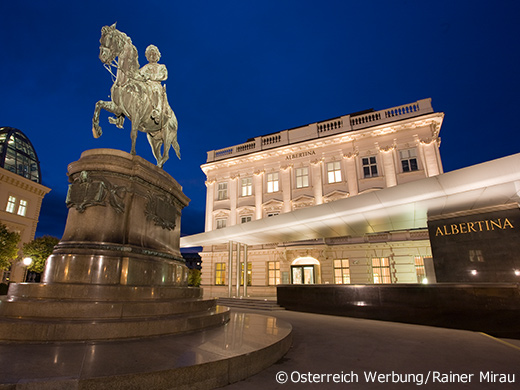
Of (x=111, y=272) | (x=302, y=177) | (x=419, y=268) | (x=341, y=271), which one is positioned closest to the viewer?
(x=111, y=272)

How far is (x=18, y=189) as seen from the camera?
104 ft

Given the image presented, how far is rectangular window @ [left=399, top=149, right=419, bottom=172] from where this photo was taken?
832 inches

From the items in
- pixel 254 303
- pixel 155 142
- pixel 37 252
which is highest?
pixel 155 142

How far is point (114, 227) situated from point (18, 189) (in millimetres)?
36479

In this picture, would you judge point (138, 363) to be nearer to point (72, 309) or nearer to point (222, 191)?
point (72, 309)

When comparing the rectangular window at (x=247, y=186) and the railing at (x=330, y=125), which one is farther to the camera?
the rectangular window at (x=247, y=186)

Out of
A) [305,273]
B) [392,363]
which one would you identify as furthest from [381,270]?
[392,363]

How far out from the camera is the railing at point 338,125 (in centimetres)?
2177

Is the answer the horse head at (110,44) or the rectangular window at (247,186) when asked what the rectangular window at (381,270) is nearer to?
the rectangular window at (247,186)

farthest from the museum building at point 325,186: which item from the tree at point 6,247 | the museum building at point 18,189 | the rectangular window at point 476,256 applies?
the museum building at point 18,189

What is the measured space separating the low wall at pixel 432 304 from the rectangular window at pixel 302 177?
46.0 feet

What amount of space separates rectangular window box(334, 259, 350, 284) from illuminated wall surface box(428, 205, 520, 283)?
43.2 feet

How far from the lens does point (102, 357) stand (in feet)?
10.2

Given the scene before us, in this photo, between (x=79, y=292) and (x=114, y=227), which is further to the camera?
(x=114, y=227)
